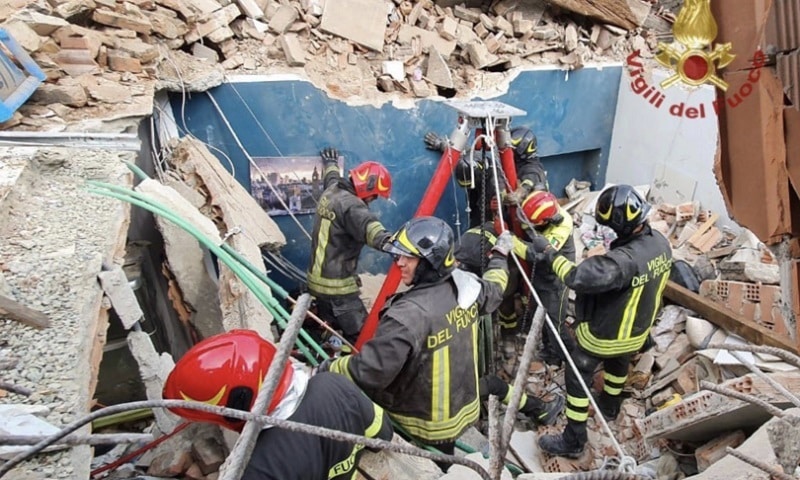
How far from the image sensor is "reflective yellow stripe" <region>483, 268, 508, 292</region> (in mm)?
3826

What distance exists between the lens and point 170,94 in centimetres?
505

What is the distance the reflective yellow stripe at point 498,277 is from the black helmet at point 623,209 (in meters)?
0.86

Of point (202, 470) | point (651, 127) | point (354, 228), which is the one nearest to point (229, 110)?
point (354, 228)

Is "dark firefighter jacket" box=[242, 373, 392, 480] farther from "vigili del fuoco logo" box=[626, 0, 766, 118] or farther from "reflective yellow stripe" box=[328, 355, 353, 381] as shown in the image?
"vigili del fuoco logo" box=[626, 0, 766, 118]

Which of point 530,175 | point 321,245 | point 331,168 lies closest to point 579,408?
point 321,245

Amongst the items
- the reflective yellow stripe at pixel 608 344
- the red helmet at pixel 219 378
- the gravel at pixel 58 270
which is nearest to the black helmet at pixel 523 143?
the reflective yellow stripe at pixel 608 344

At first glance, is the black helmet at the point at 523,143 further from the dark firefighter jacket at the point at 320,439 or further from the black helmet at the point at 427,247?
the dark firefighter jacket at the point at 320,439

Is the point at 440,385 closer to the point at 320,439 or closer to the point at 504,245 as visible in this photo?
the point at 320,439

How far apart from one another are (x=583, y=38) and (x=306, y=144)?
3.83 m

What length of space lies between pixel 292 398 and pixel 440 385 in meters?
1.34

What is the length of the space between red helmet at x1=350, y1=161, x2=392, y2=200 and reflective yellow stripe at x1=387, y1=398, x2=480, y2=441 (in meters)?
1.88

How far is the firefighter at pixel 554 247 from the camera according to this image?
489cm

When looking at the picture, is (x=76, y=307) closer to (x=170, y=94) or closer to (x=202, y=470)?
(x=202, y=470)

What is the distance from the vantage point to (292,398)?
2.06 m
